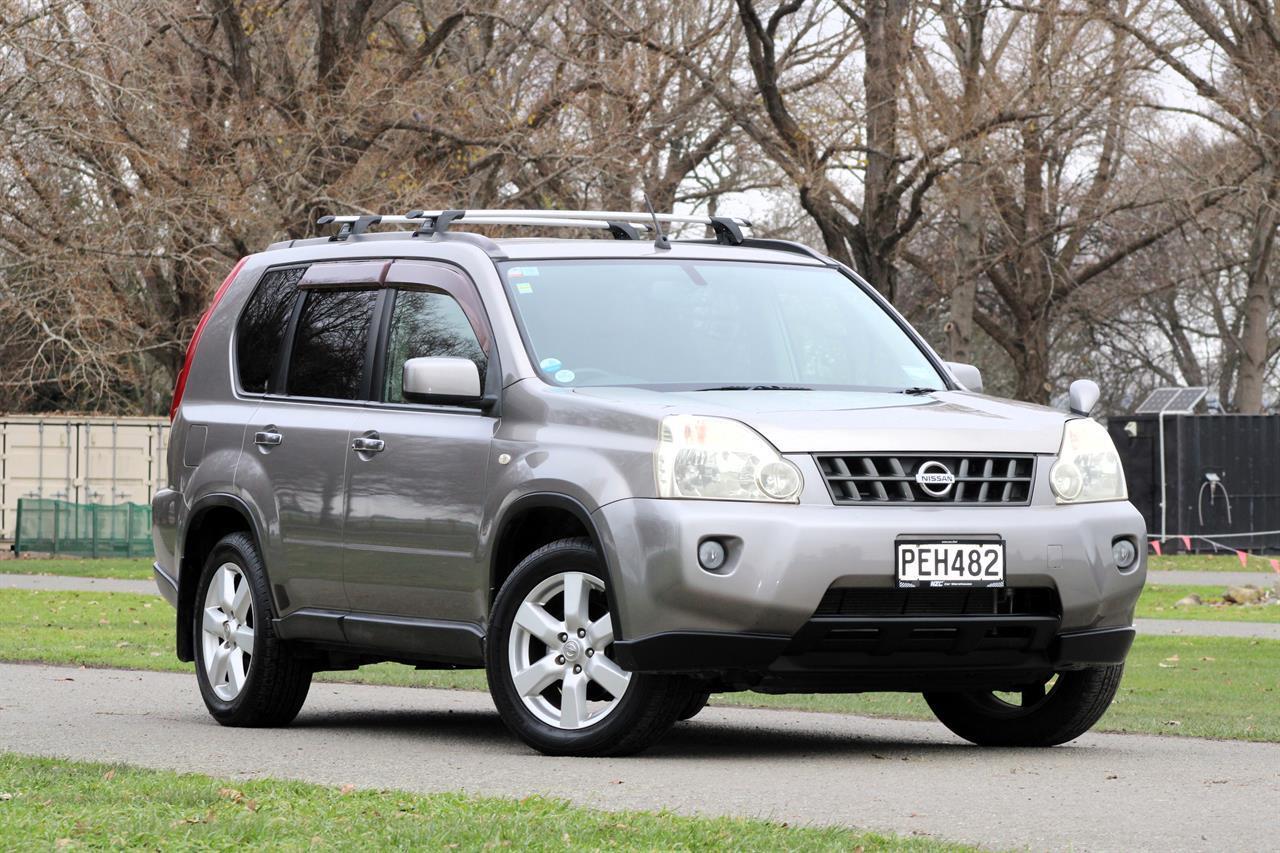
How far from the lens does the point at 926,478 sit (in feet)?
26.1

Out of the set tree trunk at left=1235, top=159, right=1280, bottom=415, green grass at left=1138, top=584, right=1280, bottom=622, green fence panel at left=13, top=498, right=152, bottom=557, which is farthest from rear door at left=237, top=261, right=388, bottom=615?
tree trunk at left=1235, top=159, right=1280, bottom=415

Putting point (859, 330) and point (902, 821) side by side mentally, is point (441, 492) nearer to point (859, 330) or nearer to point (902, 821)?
point (859, 330)

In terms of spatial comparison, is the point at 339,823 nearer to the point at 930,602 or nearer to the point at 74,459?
the point at 930,602

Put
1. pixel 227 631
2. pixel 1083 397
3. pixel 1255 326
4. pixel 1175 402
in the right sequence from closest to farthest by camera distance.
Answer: pixel 1083 397, pixel 227 631, pixel 1175 402, pixel 1255 326

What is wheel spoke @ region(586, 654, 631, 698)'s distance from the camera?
805 centimetres

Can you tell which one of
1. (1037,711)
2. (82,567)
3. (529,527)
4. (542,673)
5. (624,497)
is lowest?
(82,567)

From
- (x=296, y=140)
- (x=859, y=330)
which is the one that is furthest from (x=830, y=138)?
(x=859, y=330)

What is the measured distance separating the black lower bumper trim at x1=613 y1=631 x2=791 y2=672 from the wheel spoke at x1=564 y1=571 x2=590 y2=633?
0.37 meters

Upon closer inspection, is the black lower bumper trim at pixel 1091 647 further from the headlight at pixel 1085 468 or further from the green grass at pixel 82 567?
the green grass at pixel 82 567

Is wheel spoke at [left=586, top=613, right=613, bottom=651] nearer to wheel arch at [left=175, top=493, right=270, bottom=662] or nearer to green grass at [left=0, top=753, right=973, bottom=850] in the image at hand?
green grass at [left=0, top=753, right=973, bottom=850]

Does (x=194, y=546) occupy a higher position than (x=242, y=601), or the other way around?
(x=194, y=546)

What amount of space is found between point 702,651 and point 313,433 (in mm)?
2560

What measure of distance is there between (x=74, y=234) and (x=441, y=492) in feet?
70.2

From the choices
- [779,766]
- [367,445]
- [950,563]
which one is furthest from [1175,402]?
[950,563]
